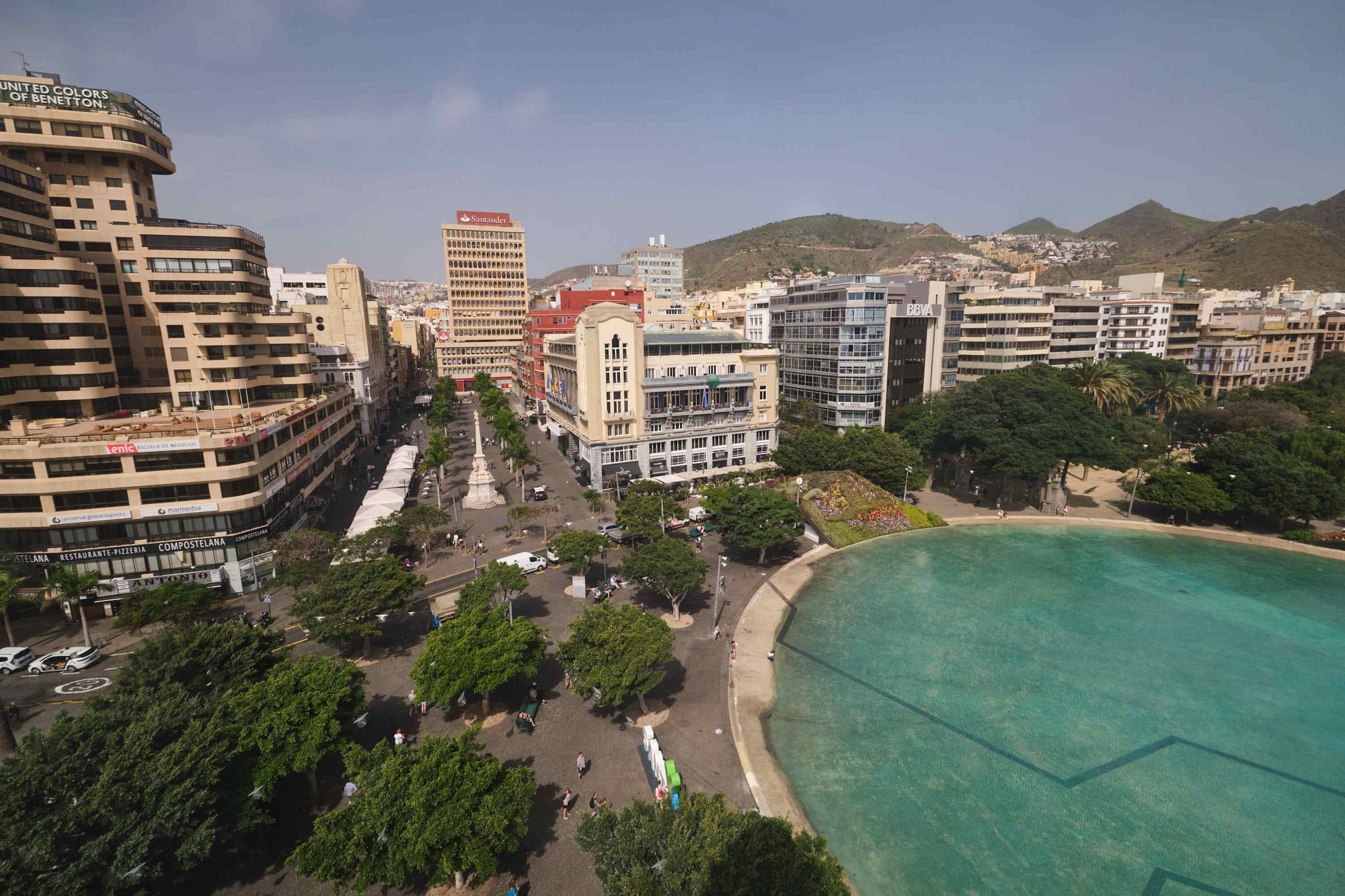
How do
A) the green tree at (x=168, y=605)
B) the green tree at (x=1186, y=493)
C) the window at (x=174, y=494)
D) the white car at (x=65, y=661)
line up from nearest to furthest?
the white car at (x=65, y=661), the green tree at (x=168, y=605), the window at (x=174, y=494), the green tree at (x=1186, y=493)

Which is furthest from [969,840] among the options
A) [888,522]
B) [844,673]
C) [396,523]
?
[396,523]

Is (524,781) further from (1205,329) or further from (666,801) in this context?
(1205,329)

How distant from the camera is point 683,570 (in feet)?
136

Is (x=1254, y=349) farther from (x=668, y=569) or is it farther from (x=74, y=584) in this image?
(x=74, y=584)

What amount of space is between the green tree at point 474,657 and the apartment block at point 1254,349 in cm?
14020

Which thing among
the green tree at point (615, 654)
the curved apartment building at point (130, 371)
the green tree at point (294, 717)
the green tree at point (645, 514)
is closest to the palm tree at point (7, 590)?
the curved apartment building at point (130, 371)

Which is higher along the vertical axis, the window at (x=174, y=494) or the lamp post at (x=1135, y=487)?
the window at (x=174, y=494)

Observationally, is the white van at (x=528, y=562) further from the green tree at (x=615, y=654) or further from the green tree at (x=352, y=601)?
the green tree at (x=615, y=654)

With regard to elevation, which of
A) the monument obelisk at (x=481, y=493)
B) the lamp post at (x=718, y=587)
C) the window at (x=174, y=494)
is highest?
the window at (x=174, y=494)

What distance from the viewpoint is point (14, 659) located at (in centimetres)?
3638

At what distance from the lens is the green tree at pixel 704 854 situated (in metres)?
17.2

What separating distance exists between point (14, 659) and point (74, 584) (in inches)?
195

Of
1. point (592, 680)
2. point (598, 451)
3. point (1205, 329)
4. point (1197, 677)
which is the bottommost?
point (1197, 677)

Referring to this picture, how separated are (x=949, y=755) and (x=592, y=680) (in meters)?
18.7
